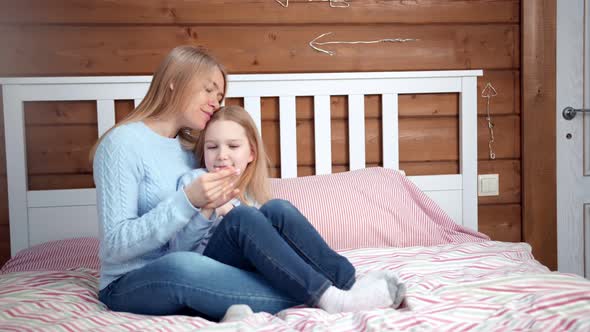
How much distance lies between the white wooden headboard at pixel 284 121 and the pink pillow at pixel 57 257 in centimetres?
26

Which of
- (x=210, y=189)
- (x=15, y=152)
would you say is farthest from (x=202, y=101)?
(x=15, y=152)

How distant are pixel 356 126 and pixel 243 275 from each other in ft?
3.80

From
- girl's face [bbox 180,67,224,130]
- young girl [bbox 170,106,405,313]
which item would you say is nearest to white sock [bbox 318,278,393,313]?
young girl [bbox 170,106,405,313]

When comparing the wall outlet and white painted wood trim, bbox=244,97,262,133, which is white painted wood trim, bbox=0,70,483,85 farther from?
the wall outlet

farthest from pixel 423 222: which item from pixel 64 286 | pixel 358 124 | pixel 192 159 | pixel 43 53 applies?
pixel 43 53

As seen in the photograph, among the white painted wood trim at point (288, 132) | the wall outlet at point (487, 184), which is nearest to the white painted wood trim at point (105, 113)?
the white painted wood trim at point (288, 132)

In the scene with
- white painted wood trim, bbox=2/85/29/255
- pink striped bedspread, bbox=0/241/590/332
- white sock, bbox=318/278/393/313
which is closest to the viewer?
pink striped bedspread, bbox=0/241/590/332

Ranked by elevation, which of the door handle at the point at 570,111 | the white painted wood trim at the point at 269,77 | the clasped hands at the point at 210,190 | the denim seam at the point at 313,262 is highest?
the white painted wood trim at the point at 269,77

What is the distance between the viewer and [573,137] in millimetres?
2621

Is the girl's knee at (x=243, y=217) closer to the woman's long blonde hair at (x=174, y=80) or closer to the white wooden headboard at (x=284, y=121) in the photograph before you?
the woman's long blonde hair at (x=174, y=80)

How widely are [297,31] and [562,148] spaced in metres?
1.22

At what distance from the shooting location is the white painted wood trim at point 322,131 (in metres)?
2.37

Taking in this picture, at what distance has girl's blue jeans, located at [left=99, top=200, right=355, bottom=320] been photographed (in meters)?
1.31

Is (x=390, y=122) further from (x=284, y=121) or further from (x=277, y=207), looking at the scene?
(x=277, y=207)
